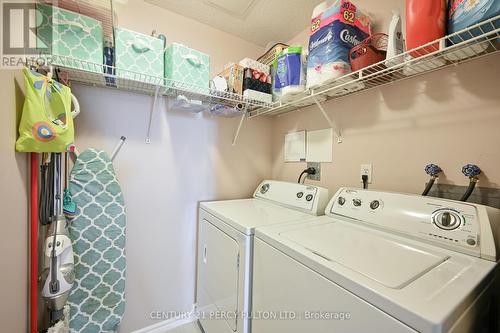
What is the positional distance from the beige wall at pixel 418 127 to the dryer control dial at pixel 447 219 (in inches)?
9.8

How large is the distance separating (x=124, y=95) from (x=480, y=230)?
2.10m

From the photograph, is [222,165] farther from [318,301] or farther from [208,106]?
[318,301]

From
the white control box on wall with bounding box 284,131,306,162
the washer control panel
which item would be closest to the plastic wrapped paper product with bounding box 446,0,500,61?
the washer control panel

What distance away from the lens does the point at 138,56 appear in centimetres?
124

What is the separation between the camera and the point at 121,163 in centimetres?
153

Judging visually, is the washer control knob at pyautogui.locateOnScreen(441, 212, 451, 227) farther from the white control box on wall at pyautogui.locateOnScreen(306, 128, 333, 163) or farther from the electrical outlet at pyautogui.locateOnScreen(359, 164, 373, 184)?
the white control box on wall at pyautogui.locateOnScreen(306, 128, 333, 163)

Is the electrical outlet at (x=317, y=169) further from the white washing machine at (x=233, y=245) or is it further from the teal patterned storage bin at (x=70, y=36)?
the teal patterned storage bin at (x=70, y=36)

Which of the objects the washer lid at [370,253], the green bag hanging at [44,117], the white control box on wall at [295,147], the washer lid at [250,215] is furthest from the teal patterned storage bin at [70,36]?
the white control box on wall at [295,147]

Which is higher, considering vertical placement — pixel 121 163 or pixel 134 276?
pixel 121 163

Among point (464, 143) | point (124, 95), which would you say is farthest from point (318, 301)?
point (124, 95)

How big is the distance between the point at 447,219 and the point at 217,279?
1305mm

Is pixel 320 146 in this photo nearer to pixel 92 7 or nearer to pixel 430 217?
pixel 430 217

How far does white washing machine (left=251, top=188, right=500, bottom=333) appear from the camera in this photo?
55cm

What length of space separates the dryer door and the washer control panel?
722 mm
